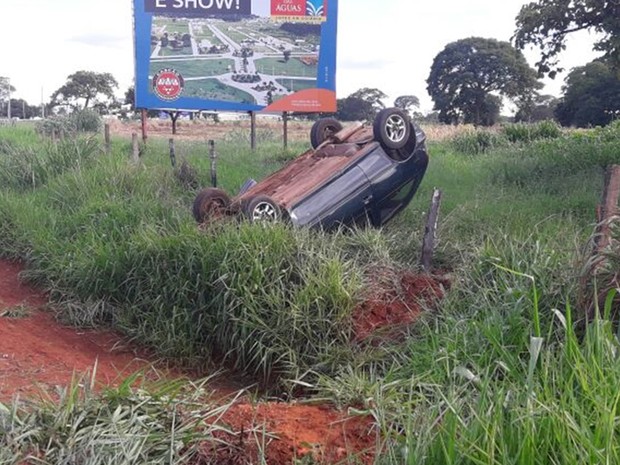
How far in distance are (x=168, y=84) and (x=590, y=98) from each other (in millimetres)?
36188

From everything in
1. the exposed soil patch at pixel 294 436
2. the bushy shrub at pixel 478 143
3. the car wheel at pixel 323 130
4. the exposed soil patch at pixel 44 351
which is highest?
the car wheel at pixel 323 130

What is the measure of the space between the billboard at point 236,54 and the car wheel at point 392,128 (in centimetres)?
784

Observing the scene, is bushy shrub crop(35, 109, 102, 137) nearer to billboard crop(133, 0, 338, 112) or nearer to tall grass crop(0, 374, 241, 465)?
billboard crop(133, 0, 338, 112)

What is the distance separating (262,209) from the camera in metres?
6.79

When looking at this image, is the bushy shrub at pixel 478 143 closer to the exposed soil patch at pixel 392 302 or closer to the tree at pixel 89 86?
the exposed soil patch at pixel 392 302

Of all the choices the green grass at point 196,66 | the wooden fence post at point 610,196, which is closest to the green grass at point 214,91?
the green grass at point 196,66

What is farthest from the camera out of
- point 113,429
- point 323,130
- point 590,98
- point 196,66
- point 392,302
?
point 590,98

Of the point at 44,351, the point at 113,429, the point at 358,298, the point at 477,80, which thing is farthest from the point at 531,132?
the point at 477,80

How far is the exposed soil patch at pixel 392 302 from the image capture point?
5332 mm

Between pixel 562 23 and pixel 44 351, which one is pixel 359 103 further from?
pixel 44 351

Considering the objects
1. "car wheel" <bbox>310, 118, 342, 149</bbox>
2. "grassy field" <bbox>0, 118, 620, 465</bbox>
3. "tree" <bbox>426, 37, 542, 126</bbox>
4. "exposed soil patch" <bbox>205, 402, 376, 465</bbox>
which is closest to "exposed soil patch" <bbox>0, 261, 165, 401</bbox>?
"grassy field" <bbox>0, 118, 620, 465</bbox>

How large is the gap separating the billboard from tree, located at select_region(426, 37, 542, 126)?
40.2m

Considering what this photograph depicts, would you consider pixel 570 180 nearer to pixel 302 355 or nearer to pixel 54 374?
pixel 302 355

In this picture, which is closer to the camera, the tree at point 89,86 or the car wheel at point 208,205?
the car wheel at point 208,205
